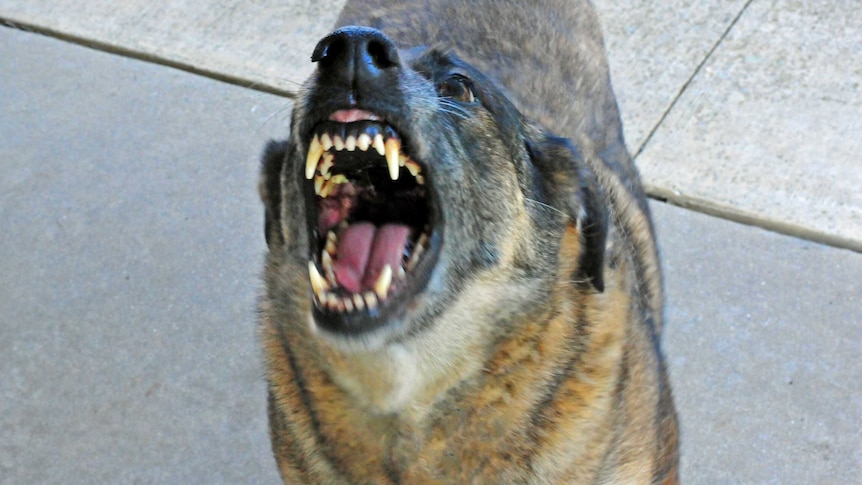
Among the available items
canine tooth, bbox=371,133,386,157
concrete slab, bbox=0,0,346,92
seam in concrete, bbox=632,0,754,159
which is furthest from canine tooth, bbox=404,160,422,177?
concrete slab, bbox=0,0,346,92

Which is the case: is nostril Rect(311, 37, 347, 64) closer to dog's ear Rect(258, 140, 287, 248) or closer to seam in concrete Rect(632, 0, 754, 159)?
dog's ear Rect(258, 140, 287, 248)

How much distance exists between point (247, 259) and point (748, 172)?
210 centimetres

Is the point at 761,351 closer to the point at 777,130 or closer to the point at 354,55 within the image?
the point at 777,130

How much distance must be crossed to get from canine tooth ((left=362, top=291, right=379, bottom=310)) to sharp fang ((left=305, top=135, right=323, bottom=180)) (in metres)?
0.26

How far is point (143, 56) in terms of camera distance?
510 cm

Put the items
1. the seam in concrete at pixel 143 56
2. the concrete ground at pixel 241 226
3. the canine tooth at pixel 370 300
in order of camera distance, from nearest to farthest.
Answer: the canine tooth at pixel 370 300, the concrete ground at pixel 241 226, the seam in concrete at pixel 143 56

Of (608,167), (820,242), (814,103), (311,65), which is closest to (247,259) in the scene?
(311,65)

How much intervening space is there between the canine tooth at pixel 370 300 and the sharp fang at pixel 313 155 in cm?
26

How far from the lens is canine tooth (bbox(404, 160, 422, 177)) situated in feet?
6.63

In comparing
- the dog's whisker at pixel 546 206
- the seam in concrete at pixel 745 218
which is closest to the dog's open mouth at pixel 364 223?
the dog's whisker at pixel 546 206

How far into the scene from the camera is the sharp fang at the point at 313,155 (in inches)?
77.6

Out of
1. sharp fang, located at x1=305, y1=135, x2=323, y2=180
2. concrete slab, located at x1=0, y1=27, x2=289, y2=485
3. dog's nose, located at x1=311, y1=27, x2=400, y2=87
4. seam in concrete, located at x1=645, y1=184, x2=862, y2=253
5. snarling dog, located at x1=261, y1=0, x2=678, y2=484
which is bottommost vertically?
concrete slab, located at x1=0, y1=27, x2=289, y2=485

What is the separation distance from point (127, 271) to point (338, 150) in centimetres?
233

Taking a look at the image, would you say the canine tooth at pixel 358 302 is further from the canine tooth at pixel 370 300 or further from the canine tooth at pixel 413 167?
the canine tooth at pixel 413 167
